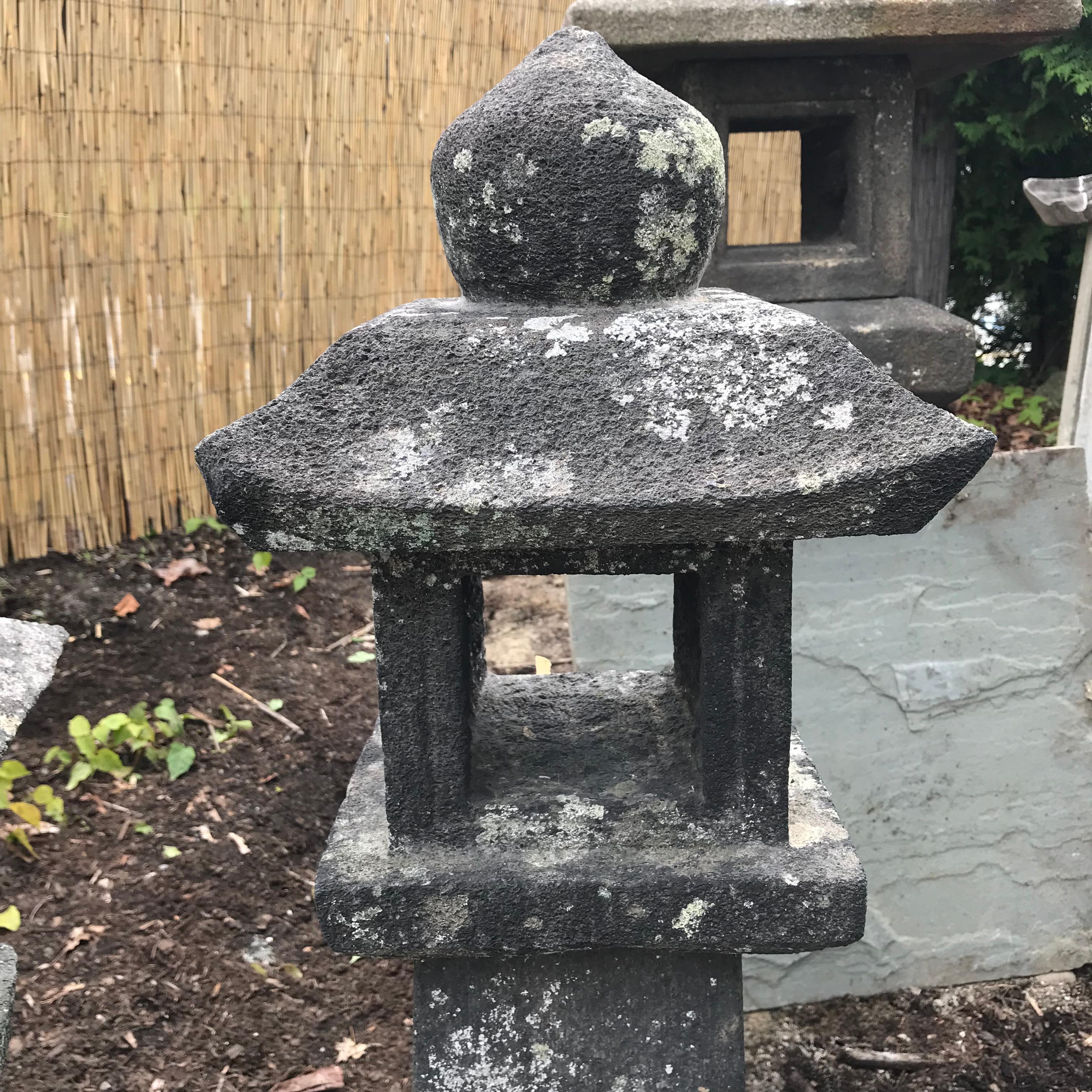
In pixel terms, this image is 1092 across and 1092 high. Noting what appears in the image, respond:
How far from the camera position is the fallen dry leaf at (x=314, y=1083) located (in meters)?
2.57

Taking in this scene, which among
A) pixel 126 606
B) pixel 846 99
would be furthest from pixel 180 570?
pixel 846 99

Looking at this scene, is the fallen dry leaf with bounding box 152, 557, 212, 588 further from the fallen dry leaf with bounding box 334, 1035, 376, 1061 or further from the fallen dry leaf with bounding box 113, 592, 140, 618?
the fallen dry leaf with bounding box 334, 1035, 376, 1061

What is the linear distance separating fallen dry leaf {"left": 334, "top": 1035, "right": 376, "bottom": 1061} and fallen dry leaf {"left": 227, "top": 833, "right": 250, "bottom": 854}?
709 millimetres

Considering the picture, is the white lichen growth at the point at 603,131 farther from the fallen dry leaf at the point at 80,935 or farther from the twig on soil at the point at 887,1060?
the fallen dry leaf at the point at 80,935

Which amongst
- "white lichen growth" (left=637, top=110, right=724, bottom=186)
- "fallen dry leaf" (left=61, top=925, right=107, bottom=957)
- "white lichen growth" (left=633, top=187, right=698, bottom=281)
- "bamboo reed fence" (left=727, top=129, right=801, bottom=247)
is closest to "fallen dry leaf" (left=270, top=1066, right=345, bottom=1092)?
"fallen dry leaf" (left=61, top=925, right=107, bottom=957)

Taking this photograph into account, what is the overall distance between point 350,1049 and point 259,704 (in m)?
1.43

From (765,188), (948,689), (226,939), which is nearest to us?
(948,689)

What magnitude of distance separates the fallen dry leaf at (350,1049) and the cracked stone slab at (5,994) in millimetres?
1176

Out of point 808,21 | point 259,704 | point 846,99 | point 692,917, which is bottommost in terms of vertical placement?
point 259,704

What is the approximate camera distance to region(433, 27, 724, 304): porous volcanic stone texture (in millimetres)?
1313

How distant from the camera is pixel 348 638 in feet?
14.3

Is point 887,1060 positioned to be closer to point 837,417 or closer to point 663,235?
point 837,417

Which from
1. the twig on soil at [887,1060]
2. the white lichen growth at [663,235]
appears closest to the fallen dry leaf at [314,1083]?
the twig on soil at [887,1060]

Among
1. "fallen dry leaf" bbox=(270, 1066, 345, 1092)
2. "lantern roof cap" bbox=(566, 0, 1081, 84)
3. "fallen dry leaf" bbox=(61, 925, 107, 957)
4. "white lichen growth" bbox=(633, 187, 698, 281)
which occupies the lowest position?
"fallen dry leaf" bbox=(270, 1066, 345, 1092)
